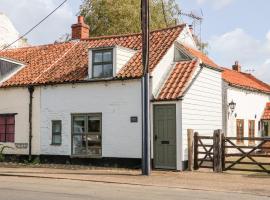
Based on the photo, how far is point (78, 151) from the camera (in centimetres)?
2117

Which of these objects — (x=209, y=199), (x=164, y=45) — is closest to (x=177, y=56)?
(x=164, y=45)

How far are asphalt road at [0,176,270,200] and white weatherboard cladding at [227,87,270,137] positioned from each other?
14625mm

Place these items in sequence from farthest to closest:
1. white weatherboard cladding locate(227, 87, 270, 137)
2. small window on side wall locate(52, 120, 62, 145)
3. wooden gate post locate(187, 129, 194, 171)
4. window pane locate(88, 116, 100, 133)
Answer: white weatherboard cladding locate(227, 87, 270, 137) → small window on side wall locate(52, 120, 62, 145) → window pane locate(88, 116, 100, 133) → wooden gate post locate(187, 129, 194, 171)

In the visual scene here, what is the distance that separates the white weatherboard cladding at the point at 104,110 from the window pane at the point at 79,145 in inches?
11.1

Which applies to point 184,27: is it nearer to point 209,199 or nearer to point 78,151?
point 78,151

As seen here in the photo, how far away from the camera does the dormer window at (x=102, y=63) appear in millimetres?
20656

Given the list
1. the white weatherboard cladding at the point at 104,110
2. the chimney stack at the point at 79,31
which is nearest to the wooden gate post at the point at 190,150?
the white weatherboard cladding at the point at 104,110

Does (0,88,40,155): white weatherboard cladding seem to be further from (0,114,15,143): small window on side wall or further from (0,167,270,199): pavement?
(0,167,270,199): pavement

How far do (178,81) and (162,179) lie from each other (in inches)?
206

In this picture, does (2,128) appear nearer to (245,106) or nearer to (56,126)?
(56,126)

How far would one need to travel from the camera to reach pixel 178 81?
19.8 metres

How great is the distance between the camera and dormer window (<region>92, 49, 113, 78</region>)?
67.8 feet

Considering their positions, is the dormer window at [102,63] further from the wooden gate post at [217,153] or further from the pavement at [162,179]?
the wooden gate post at [217,153]

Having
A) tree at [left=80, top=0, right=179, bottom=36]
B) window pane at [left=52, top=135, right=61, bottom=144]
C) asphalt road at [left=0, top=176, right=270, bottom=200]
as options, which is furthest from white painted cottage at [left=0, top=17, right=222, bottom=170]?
tree at [left=80, top=0, right=179, bottom=36]
